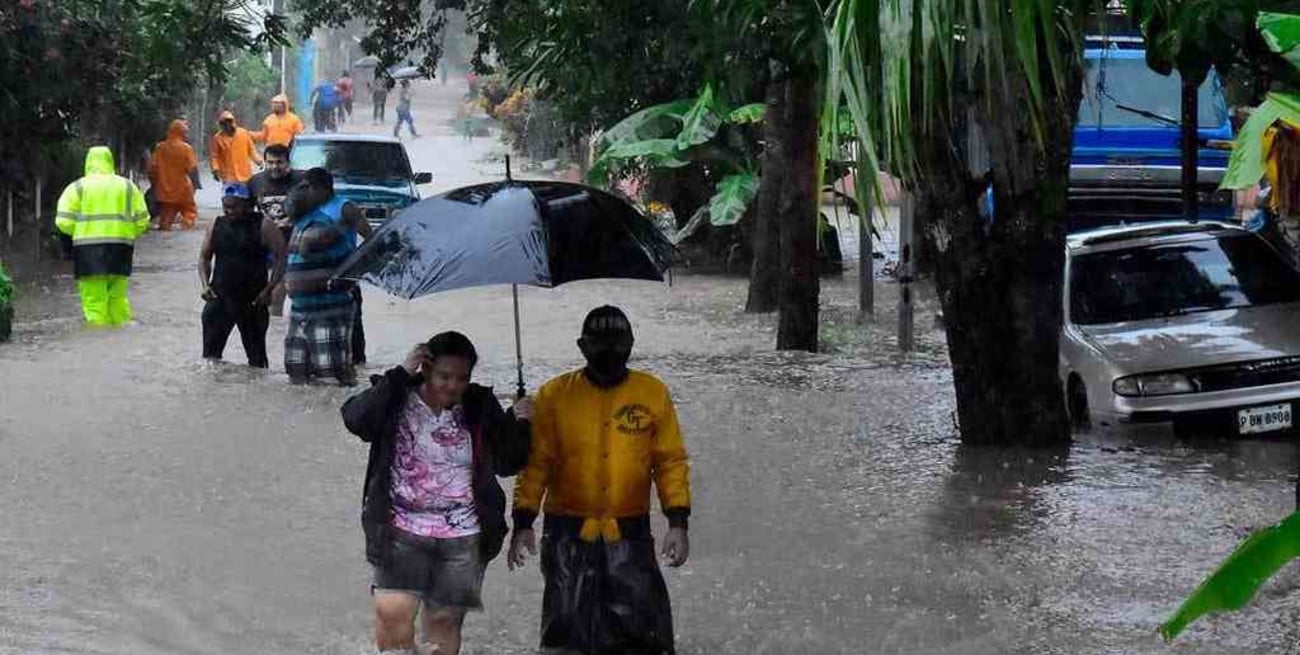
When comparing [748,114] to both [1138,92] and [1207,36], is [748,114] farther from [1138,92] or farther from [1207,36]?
[1207,36]

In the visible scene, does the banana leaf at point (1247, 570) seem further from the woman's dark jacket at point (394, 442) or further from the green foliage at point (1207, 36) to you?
the green foliage at point (1207, 36)

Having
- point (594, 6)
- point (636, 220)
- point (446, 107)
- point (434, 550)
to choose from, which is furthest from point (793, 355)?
point (446, 107)

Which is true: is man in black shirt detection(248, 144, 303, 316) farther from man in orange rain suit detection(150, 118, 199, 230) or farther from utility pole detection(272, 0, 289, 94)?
utility pole detection(272, 0, 289, 94)

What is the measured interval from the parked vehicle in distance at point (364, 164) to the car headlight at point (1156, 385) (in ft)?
46.8

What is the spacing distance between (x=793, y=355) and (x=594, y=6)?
5.88 m

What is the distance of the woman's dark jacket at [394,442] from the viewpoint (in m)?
7.25

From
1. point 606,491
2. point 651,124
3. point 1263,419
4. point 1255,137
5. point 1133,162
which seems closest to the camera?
point 1255,137

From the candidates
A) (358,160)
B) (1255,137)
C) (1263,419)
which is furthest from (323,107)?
(1255,137)

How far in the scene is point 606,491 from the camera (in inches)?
308

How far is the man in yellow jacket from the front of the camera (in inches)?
305

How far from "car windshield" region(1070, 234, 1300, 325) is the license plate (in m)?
1.20

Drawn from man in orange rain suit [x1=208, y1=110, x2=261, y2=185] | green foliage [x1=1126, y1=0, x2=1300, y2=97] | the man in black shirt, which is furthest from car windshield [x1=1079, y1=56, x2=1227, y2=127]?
green foliage [x1=1126, y1=0, x2=1300, y2=97]

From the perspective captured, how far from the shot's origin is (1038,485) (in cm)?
1240

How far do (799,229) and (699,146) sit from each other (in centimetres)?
729
